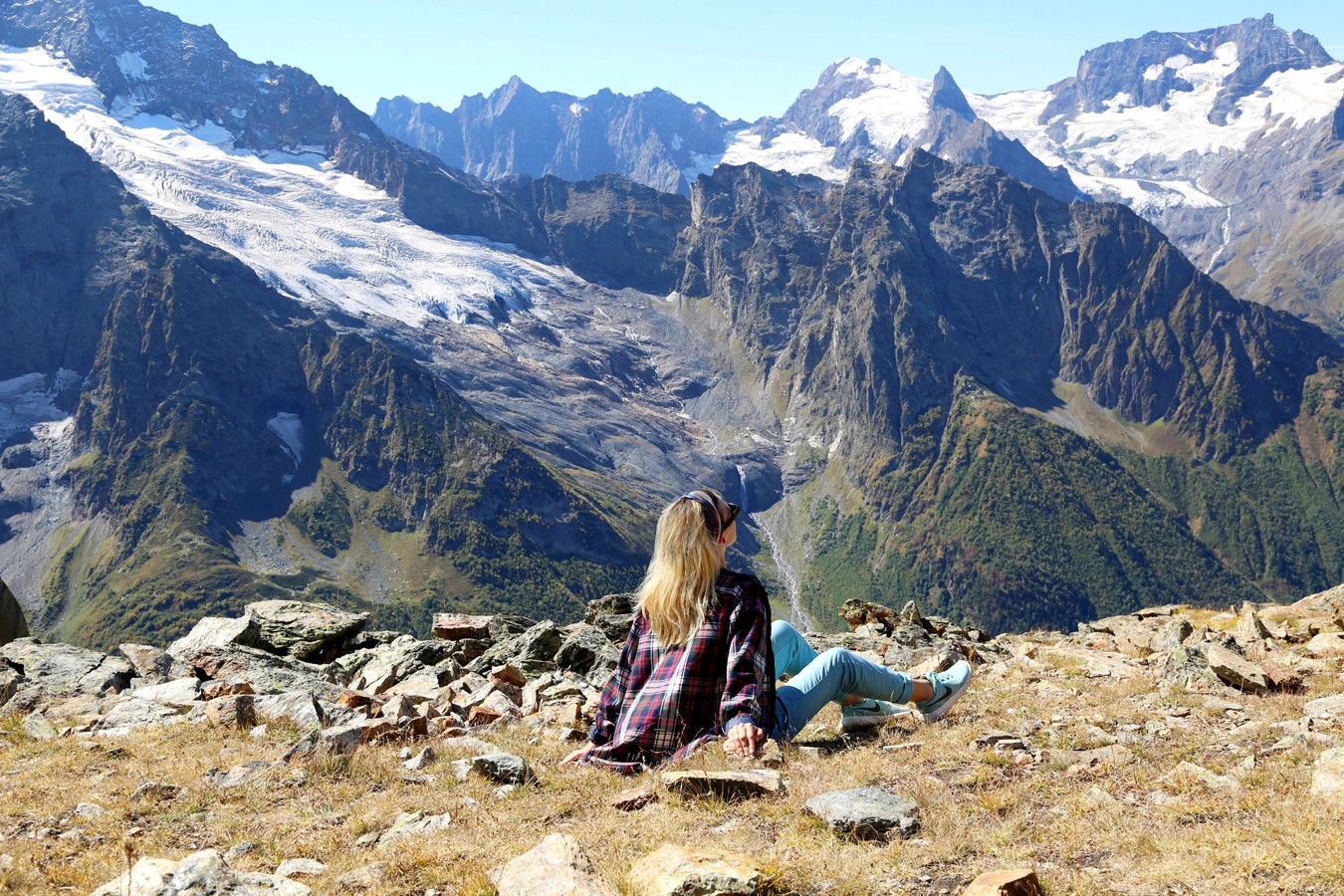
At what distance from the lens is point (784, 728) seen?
13.2 m

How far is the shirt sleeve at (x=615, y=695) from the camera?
42.9 feet

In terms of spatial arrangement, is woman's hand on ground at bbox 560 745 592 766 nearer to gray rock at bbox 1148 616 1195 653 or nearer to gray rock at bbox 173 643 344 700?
gray rock at bbox 173 643 344 700

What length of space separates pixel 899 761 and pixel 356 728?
7641 millimetres

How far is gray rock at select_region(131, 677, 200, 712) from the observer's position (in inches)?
715

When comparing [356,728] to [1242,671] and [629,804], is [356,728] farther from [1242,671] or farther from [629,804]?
[1242,671]

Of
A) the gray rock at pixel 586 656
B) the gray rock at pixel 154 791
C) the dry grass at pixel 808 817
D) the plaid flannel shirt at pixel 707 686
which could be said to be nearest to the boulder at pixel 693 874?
the dry grass at pixel 808 817

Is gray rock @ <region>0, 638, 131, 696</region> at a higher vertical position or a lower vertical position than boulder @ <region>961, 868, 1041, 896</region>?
lower

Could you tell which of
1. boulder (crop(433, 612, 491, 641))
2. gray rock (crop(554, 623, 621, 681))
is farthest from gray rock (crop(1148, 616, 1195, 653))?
boulder (crop(433, 612, 491, 641))

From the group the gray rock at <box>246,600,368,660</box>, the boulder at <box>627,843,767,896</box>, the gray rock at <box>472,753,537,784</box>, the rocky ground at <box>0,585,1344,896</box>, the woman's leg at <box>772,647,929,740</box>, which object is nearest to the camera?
the boulder at <box>627,843,767,896</box>

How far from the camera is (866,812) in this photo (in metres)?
9.43

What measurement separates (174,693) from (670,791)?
12.7m

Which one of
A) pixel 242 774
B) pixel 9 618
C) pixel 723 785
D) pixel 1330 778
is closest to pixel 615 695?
pixel 723 785

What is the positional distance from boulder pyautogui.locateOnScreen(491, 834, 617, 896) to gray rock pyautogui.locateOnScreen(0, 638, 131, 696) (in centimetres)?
1597

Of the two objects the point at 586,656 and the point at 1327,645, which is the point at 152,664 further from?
the point at 1327,645
